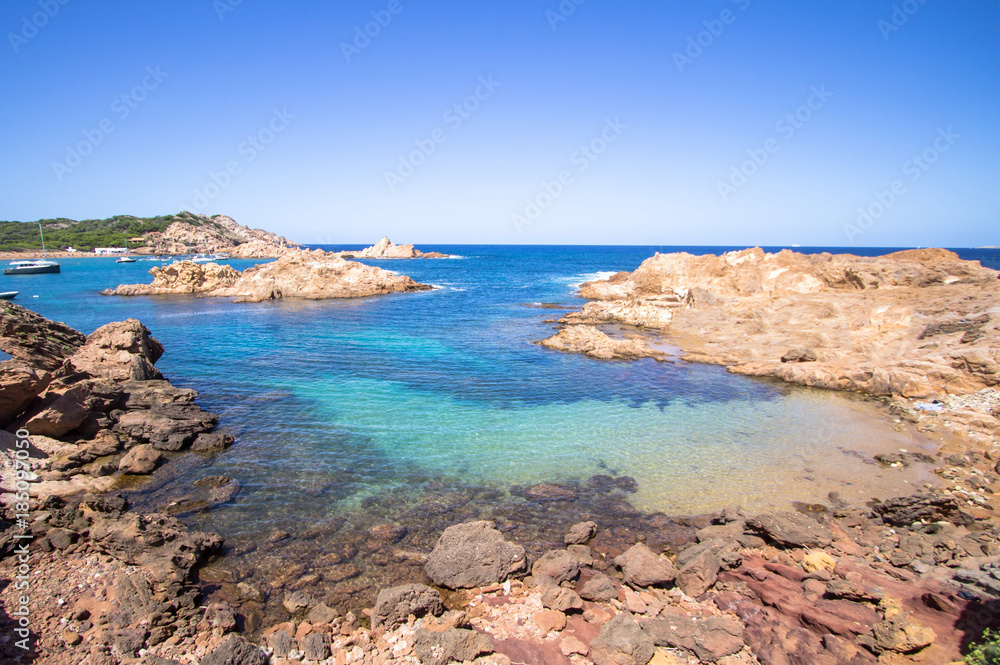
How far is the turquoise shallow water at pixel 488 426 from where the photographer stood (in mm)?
12219

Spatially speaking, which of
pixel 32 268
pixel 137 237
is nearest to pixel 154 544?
pixel 32 268

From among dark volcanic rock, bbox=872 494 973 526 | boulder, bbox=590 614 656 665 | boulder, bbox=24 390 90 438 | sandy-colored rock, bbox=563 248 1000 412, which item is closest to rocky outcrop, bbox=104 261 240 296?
sandy-colored rock, bbox=563 248 1000 412

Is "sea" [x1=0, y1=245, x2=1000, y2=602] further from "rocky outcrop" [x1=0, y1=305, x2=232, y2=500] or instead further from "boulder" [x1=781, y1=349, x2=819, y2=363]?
"boulder" [x1=781, y1=349, x2=819, y2=363]

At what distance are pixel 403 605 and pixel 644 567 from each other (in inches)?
173

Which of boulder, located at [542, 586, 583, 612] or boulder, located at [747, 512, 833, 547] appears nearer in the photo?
boulder, located at [542, 586, 583, 612]

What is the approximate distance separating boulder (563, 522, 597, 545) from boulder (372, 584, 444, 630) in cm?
321

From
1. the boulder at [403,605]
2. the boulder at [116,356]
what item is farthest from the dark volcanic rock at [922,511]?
the boulder at [116,356]

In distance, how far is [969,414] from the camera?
52.3 feet

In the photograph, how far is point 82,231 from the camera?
145 metres

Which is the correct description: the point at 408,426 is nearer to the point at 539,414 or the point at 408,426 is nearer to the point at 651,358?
the point at 539,414

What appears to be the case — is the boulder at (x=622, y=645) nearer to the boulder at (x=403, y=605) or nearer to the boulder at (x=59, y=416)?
the boulder at (x=403, y=605)

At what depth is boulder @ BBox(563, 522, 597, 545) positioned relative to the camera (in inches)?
390

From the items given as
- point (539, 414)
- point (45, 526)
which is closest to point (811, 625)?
point (539, 414)

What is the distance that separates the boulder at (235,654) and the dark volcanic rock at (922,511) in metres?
12.7
